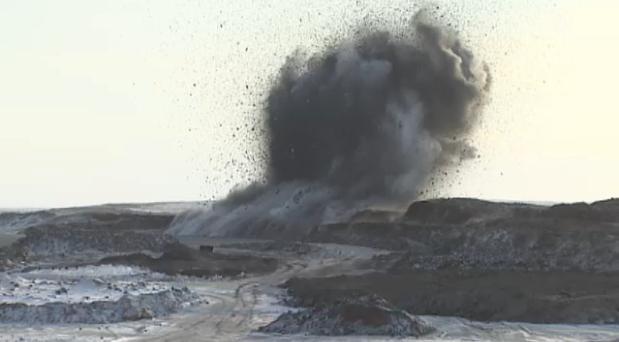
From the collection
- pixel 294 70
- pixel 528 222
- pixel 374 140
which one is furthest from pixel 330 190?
pixel 528 222

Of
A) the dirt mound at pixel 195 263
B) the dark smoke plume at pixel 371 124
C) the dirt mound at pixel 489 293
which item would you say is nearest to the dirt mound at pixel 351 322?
the dirt mound at pixel 489 293

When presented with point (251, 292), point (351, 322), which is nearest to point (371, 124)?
point (251, 292)

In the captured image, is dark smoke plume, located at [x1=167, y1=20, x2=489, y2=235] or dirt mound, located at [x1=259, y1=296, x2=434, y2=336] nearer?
dirt mound, located at [x1=259, y1=296, x2=434, y2=336]

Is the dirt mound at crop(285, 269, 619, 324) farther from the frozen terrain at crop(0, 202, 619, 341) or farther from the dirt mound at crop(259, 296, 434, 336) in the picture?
the dirt mound at crop(259, 296, 434, 336)

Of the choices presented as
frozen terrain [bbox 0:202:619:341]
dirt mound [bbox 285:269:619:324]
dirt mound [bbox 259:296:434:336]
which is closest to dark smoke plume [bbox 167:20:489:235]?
frozen terrain [bbox 0:202:619:341]

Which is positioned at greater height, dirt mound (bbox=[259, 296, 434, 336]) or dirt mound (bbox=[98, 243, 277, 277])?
dirt mound (bbox=[98, 243, 277, 277])

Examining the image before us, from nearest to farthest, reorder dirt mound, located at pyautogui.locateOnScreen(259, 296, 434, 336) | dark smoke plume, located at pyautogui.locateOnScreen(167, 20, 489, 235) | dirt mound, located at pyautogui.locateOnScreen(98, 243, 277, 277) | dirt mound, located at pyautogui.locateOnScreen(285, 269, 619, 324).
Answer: dirt mound, located at pyautogui.locateOnScreen(259, 296, 434, 336), dirt mound, located at pyautogui.locateOnScreen(285, 269, 619, 324), dirt mound, located at pyautogui.locateOnScreen(98, 243, 277, 277), dark smoke plume, located at pyautogui.locateOnScreen(167, 20, 489, 235)

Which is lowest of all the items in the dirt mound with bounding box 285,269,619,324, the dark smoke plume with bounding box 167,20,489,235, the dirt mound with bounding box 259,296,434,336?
the dirt mound with bounding box 259,296,434,336

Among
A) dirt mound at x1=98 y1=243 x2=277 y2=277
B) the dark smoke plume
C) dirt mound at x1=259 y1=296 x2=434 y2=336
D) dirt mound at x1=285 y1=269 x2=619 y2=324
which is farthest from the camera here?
the dark smoke plume
